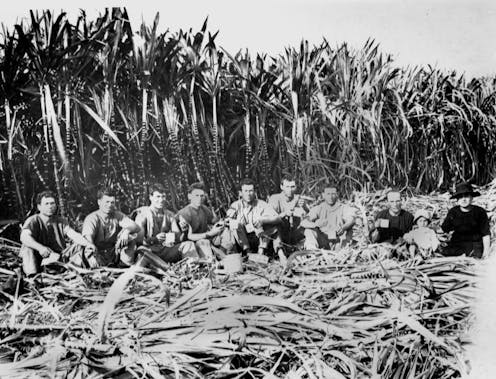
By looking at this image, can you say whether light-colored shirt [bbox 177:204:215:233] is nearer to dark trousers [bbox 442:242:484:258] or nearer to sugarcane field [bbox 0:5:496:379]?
sugarcane field [bbox 0:5:496:379]

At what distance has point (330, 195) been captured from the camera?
349cm

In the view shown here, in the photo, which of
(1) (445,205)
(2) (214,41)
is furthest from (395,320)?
(2) (214,41)

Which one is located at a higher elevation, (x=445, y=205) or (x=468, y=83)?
(x=468, y=83)

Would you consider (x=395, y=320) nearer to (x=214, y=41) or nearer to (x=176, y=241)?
(x=176, y=241)

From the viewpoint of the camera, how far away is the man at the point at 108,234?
307 cm

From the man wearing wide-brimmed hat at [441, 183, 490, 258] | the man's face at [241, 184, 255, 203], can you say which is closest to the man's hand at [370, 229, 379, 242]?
the man wearing wide-brimmed hat at [441, 183, 490, 258]

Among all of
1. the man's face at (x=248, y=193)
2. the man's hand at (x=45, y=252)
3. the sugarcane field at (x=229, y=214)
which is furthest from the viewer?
the man's face at (x=248, y=193)

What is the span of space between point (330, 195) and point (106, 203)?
150 centimetres

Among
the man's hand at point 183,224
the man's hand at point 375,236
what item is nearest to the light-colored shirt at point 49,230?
the man's hand at point 183,224

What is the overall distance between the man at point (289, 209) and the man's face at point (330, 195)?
154mm

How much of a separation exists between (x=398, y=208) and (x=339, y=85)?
3.27 ft

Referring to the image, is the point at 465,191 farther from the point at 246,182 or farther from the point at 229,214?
the point at 229,214

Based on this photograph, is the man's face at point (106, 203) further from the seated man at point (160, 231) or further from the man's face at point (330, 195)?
the man's face at point (330, 195)

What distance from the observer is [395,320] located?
2725mm
